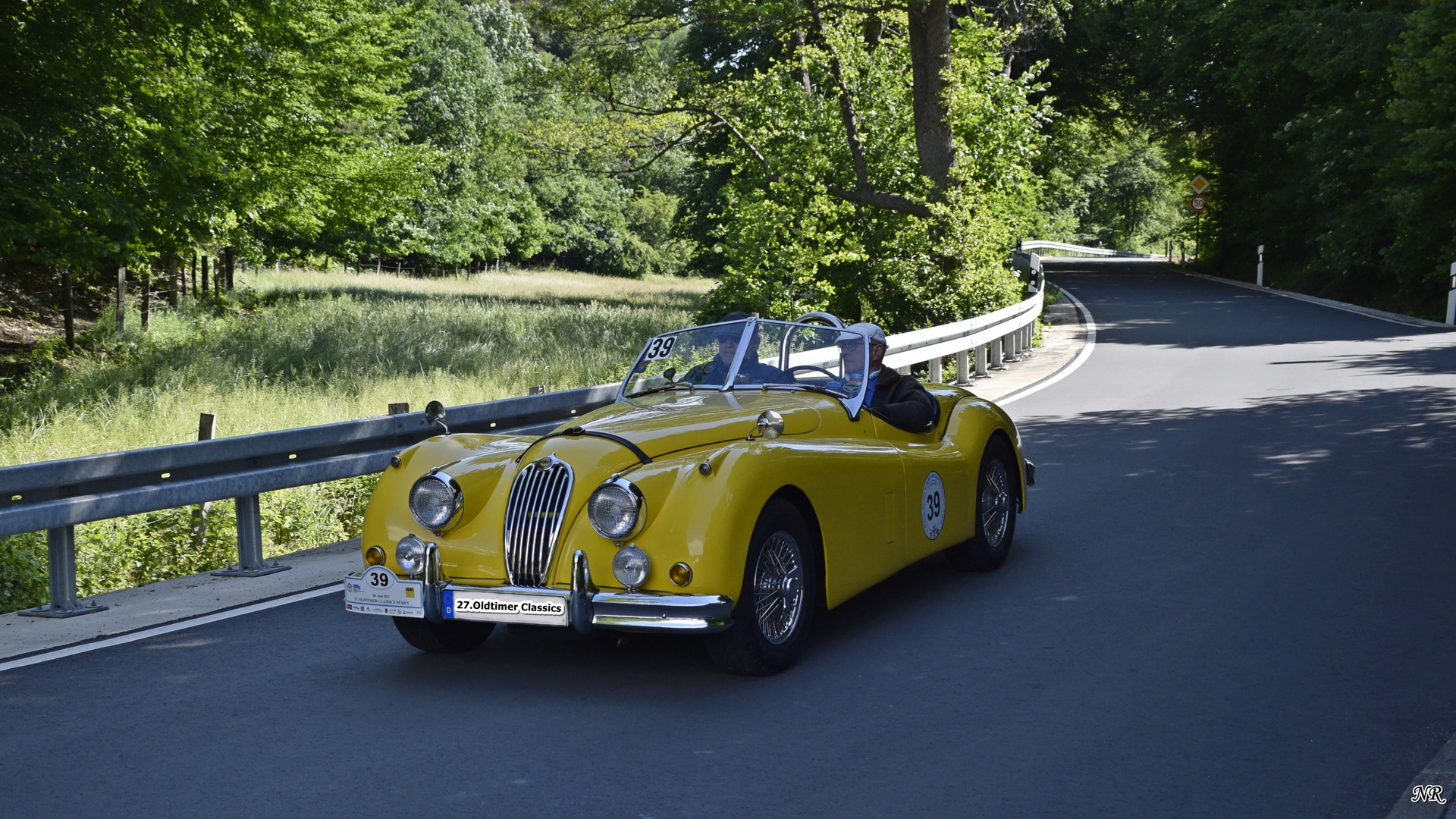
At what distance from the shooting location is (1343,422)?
12.2 metres

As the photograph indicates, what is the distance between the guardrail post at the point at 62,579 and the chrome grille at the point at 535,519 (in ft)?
8.86

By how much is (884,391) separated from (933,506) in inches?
32.4

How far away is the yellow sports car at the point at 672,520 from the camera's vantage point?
202 inches

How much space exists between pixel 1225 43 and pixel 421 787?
39.4m

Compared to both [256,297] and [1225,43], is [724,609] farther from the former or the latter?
[1225,43]

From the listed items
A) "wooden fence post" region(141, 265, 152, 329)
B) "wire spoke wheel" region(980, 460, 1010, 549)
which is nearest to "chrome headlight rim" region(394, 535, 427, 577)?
"wire spoke wheel" region(980, 460, 1010, 549)

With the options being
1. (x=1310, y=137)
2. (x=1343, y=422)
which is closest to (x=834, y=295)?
(x=1343, y=422)

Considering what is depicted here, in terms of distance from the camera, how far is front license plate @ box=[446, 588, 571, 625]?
201 inches

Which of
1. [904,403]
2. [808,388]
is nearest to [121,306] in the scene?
[808,388]

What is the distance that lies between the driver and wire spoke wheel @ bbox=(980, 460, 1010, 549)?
4.82 feet

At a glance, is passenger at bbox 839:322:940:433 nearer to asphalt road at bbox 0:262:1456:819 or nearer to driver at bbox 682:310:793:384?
driver at bbox 682:310:793:384

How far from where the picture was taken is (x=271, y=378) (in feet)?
59.7

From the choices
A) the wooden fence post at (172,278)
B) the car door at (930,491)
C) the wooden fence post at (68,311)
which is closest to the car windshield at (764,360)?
the car door at (930,491)

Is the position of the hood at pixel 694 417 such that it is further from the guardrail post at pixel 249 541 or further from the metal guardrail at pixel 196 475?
the guardrail post at pixel 249 541
